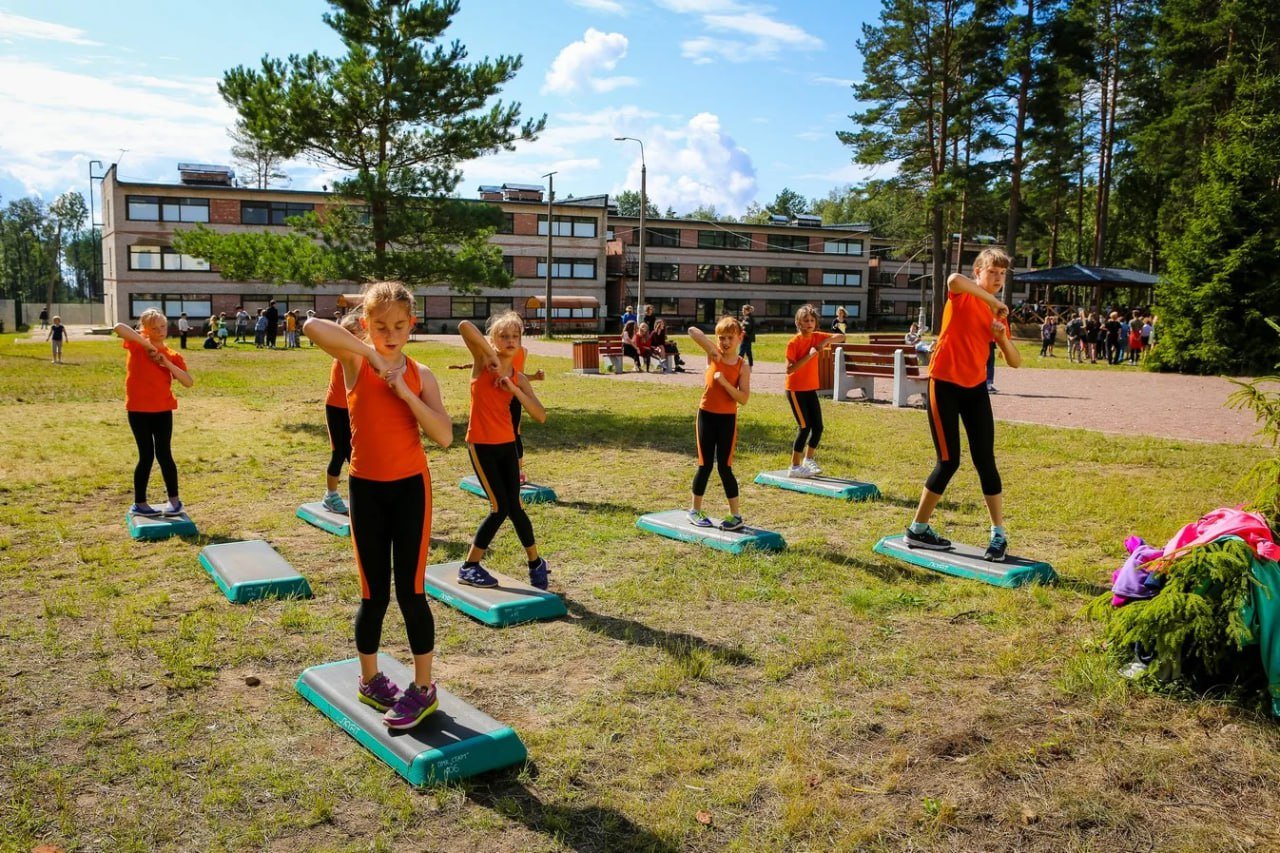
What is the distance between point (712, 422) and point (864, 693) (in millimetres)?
3232

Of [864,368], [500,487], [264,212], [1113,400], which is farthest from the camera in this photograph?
[264,212]

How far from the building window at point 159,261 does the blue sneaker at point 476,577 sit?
2143 inches

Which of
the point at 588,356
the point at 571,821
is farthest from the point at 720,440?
the point at 588,356

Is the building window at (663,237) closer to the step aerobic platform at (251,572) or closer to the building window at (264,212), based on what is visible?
the building window at (264,212)

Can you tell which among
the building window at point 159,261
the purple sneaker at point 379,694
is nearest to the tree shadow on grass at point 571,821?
the purple sneaker at point 379,694

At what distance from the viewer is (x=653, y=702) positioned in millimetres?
4605

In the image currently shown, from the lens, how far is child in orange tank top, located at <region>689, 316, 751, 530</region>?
24.1 feet

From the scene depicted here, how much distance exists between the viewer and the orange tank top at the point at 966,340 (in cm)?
661

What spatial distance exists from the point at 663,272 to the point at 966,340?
6152 cm

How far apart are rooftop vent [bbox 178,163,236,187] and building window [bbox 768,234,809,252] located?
39282 mm

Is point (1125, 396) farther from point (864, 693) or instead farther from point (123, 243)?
point (123, 243)

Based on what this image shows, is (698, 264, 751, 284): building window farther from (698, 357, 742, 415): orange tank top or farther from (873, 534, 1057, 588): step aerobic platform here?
(873, 534, 1057, 588): step aerobic platform

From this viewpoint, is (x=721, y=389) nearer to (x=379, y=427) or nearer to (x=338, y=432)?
(x=338, y=432)

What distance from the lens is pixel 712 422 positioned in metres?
7.54
